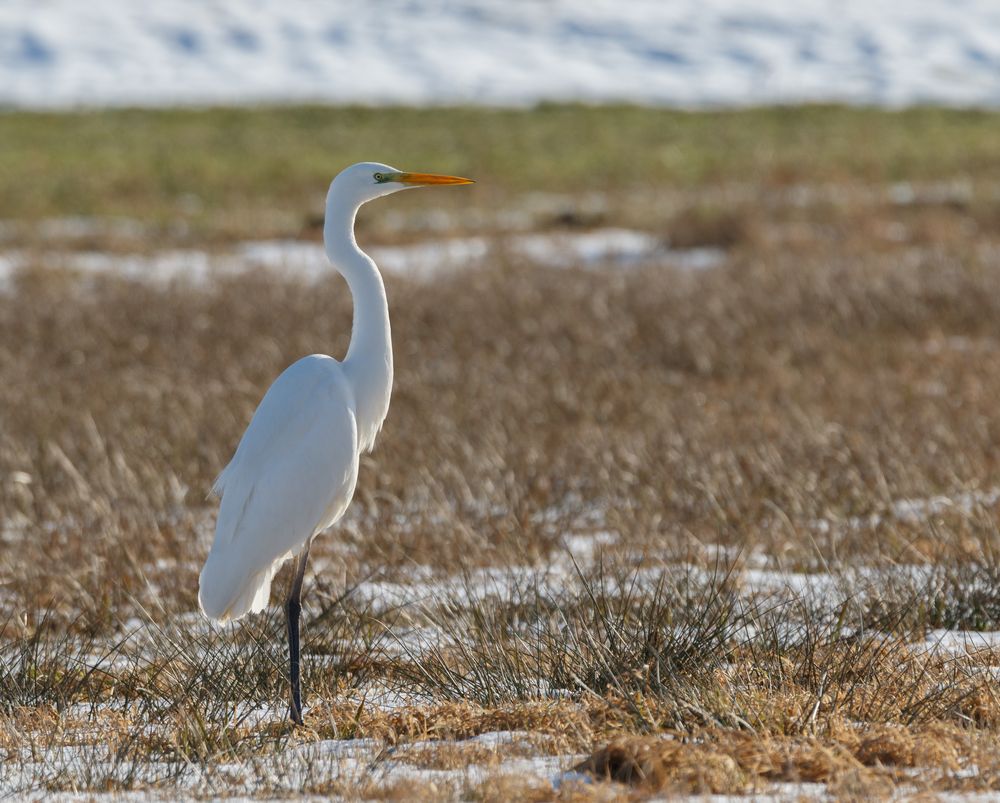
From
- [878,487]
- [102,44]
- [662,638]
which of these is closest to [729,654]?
[662,638]

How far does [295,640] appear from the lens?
3.83 m

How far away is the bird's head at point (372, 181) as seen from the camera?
4.13 m

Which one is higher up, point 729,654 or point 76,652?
point 729,654

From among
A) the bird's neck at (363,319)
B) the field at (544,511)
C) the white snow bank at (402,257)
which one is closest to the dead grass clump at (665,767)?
the field at (544,511)

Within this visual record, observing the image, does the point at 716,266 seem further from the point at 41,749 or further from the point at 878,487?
A: the point at 41,749

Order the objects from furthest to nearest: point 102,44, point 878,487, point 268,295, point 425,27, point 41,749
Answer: point 425,27
point 102,44
point 268,295
point 878,487
point 41,749

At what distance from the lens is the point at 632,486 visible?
20.5ft

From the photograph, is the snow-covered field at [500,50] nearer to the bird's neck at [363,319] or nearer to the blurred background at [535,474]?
the blurred background at [535,474]

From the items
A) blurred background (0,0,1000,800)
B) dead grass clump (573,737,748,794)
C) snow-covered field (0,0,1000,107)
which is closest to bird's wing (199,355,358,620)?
blurred background (0,0,1000,800)

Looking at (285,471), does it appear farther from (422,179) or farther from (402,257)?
(402,257)

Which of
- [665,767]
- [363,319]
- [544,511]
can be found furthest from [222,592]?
[544,511]

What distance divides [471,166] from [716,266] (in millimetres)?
12218

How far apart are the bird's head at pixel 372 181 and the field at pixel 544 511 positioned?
3.97 feet

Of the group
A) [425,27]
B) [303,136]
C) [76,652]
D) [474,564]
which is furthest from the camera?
[425,27]
